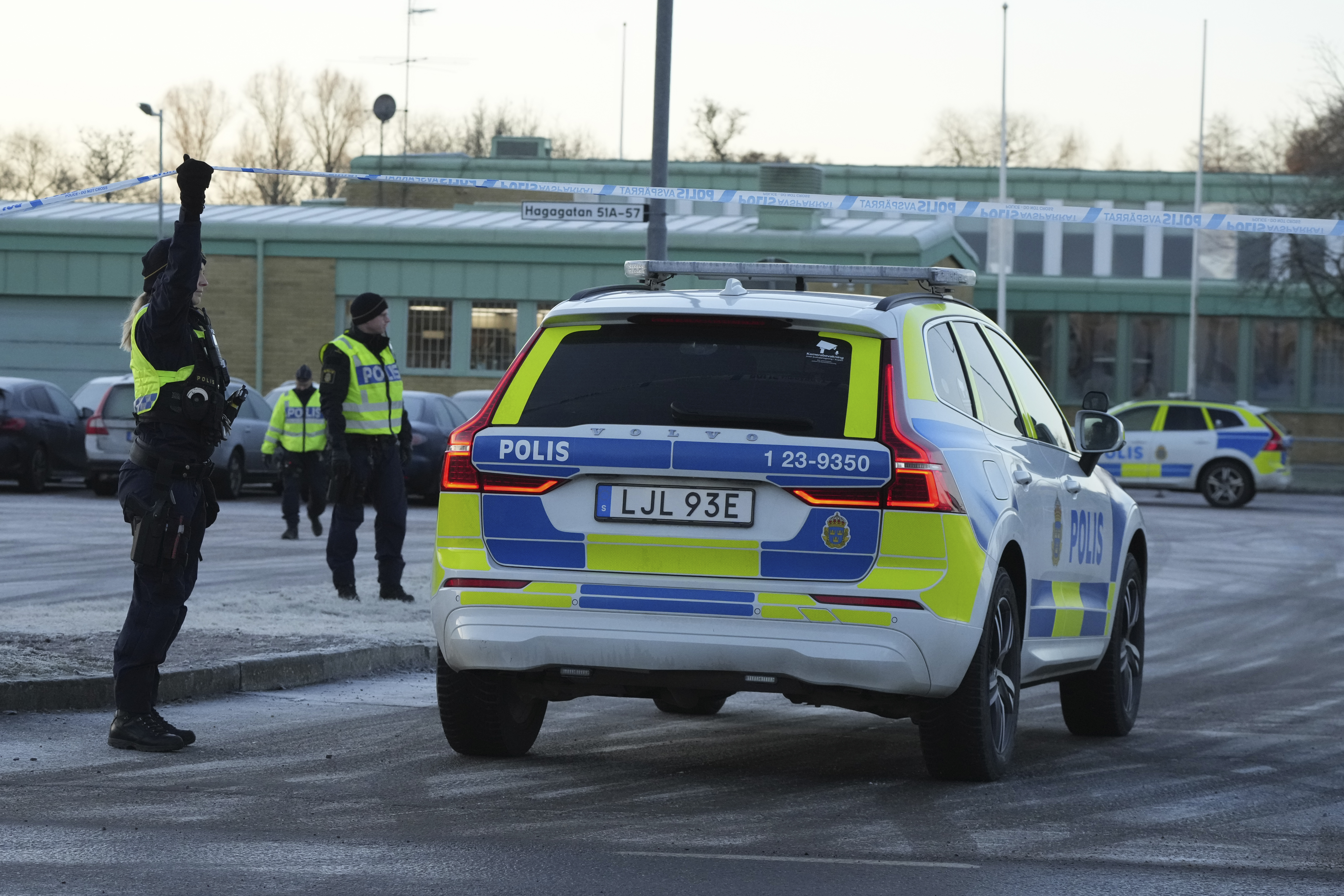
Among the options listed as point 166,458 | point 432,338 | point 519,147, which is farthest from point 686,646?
point 519,147

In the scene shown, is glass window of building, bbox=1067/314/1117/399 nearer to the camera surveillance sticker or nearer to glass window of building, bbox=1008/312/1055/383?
glass window of building, bbox=1008/312/1055/383

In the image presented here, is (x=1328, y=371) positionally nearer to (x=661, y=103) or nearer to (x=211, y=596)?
(x=661, y=103)

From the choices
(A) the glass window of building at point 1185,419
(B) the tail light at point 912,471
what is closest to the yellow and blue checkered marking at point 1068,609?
(B) the tail light at point 912,471

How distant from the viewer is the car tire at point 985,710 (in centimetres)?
654

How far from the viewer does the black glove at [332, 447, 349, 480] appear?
11.9 metres

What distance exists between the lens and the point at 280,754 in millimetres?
7199

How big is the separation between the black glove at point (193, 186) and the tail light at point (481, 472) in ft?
3.96

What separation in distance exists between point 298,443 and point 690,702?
40.0 feet

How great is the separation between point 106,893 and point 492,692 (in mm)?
2213

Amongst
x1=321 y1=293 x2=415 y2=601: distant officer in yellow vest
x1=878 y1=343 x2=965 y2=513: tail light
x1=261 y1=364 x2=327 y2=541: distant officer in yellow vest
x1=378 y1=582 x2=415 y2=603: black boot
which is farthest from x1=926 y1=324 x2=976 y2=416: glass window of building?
x1=261 y1=364 x2=327 y2=541: distant officer in yellow vest

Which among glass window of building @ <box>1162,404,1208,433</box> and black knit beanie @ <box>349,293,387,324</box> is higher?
black knit beanie @ <box>349,293,387,324</box>

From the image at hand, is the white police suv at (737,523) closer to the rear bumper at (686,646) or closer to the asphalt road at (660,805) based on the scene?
the rear bumper at (686,646)

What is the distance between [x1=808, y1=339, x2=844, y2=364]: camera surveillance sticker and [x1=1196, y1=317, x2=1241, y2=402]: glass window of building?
44575mm

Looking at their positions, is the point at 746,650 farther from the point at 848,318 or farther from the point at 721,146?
the point at 721,146
